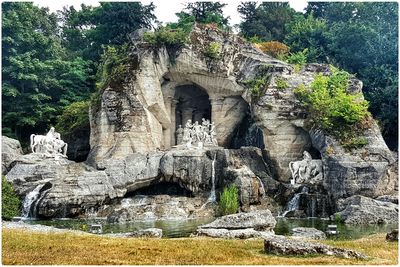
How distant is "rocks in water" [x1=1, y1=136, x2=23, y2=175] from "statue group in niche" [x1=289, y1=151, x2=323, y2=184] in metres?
13.7

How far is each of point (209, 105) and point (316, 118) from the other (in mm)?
9733

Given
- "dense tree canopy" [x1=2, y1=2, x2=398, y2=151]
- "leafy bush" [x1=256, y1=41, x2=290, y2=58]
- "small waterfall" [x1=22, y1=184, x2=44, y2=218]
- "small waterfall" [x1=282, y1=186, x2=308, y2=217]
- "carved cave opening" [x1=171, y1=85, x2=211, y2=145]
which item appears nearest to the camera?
"small waterfall" [x1=22, y1=184, x2=44, y2=218]

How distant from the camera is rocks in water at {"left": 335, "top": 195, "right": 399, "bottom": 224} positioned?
19.3 meters

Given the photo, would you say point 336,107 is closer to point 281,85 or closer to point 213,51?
point 281,85

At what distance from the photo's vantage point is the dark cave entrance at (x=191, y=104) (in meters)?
32.8

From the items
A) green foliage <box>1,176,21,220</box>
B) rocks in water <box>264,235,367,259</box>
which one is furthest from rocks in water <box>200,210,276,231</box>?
green foliage <box>1,176,21,220</box>

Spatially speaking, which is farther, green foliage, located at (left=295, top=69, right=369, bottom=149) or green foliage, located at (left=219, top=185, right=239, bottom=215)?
green foliage, located at (left=295, top=69, right=369, bottom=149)

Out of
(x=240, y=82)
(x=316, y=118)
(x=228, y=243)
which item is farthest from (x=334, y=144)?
(x=228, y=243)

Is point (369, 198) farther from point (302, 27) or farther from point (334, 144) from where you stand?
point (302, 27)

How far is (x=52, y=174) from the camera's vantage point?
23484 millimetres

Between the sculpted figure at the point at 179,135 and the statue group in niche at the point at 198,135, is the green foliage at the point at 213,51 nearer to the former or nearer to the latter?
the statue group in niche at the point at 198,135

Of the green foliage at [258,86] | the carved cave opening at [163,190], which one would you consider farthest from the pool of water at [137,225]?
the green foliage at [258,86]

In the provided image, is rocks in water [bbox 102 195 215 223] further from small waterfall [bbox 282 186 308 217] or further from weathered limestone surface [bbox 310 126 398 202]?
weathered limestone surface [bbox 310 126 398 202]

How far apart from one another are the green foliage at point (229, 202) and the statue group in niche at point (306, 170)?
4421 mm
